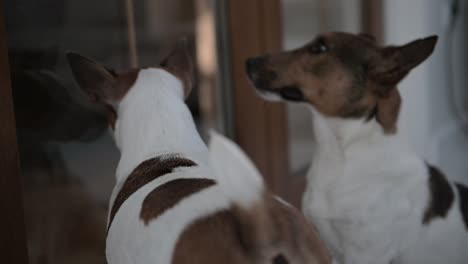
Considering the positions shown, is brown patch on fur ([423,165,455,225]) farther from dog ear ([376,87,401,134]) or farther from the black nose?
the black nose

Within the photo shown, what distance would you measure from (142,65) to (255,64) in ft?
2.22

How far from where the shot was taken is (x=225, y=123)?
2.45m

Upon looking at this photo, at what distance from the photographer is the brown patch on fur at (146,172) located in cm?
139

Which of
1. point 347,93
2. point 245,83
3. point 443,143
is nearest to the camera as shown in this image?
point 347,93

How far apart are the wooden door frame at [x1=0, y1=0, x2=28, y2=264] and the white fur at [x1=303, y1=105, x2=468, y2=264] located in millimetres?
755

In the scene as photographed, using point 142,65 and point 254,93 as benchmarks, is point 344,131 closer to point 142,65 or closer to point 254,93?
point 254,93

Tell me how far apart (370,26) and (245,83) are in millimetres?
909

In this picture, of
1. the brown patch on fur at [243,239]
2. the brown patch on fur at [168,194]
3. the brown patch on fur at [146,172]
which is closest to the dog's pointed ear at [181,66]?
the brown patch on fur at [146,172]

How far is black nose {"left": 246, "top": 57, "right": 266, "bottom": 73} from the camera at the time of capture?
73.2 inches

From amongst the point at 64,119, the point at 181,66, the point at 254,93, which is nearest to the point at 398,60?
the point at 181,66

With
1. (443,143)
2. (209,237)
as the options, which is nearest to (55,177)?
(209,237)

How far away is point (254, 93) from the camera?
7.73ft

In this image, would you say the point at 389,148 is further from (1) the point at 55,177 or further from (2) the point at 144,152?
(1) the point at 55,177

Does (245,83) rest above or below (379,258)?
above
